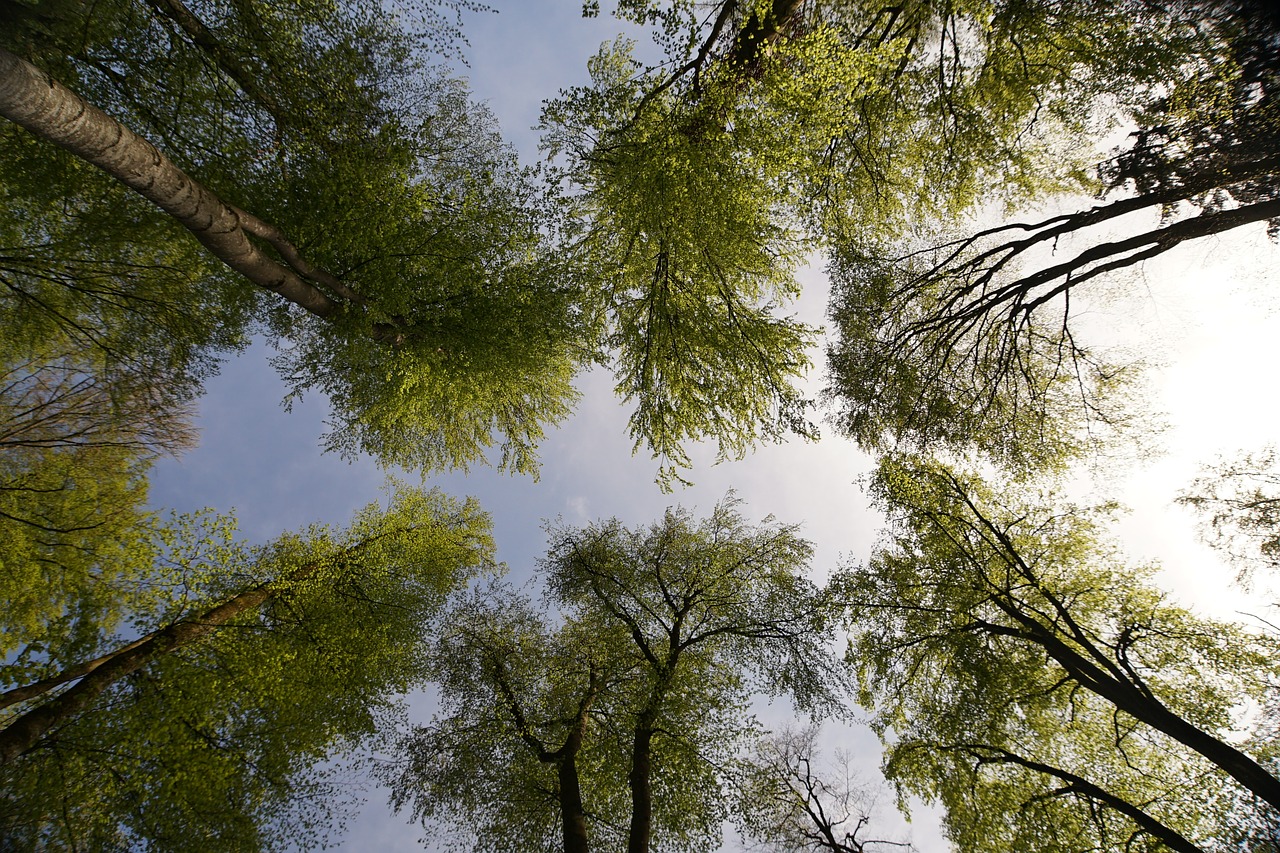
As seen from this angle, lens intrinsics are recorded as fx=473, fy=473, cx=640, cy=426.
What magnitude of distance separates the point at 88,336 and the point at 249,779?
785cm

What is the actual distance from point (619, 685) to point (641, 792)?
2861 mm

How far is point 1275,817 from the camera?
5.71m

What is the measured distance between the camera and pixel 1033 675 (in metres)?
8.27

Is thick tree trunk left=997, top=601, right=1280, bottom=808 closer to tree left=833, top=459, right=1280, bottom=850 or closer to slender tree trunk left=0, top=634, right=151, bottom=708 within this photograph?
tree left=833, top=459, right=1280, bottom=850

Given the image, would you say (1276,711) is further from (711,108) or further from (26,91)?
(26,91)

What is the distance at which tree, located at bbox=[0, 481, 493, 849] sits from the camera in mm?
6645

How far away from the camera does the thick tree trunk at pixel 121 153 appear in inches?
132

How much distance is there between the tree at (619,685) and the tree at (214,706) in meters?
1.84

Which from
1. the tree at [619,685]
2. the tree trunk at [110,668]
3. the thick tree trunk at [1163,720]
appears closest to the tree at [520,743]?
the tree at [619,685]

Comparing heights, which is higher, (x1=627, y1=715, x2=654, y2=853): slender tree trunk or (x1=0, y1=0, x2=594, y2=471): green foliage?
(x1=0, y1=0, x2=594, y2=471): green foliage

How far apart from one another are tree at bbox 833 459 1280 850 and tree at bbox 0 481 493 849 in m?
10.3

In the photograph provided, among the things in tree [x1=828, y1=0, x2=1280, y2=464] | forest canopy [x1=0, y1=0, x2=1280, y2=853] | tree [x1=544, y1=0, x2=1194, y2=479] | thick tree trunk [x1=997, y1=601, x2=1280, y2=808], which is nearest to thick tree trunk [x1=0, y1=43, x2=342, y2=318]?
forest canopy [x1=0, y1=0, x2=1280, y2=853]

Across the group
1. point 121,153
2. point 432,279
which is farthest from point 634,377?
point 121,153

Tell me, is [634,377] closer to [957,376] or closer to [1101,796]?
[957,376]
